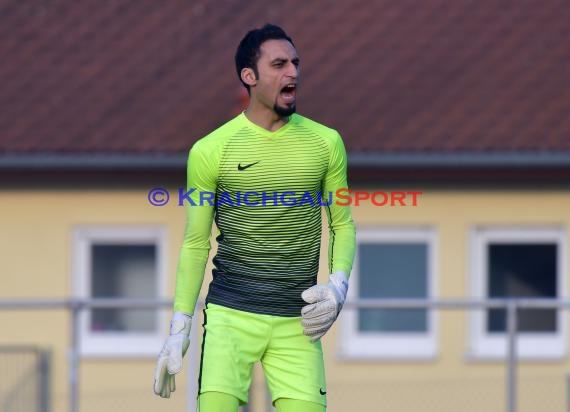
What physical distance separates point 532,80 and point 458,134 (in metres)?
1.03

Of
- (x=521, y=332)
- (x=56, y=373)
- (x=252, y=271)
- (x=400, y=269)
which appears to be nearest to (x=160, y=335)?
(x=56, y=373)

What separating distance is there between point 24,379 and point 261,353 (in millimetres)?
6252

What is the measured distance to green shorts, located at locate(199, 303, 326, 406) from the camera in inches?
229

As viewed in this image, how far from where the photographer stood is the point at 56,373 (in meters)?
12.3

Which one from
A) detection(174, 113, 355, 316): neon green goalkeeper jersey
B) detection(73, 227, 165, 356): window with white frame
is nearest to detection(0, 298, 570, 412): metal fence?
detection(73, 227, 165, 356): window with white frame

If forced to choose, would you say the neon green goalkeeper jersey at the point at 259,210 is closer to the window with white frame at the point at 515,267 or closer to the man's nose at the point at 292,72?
the man's nose at the point at 292,72

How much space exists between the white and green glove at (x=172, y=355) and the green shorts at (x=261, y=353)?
8 cm

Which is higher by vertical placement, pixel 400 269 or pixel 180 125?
pixel 180 125

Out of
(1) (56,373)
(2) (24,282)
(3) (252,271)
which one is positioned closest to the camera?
(3) (252,271)

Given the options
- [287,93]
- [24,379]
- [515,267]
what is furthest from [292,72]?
[515,267]

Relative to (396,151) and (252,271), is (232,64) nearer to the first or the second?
(396,151)

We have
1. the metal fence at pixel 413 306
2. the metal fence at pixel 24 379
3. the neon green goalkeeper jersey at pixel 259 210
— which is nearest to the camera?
the neon green goalkeeper jersey at pixel 259 210

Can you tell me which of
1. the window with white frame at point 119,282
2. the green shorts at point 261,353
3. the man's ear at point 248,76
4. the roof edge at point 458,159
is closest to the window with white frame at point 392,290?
the roof edge at point 458,159

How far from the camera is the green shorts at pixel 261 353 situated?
580 centimetres
